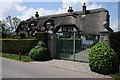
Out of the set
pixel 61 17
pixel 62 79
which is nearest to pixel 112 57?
pixel 62 79

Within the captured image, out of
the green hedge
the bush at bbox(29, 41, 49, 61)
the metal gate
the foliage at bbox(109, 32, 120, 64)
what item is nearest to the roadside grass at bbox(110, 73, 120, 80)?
the foliage at bbox(109, 32, 120, 64)

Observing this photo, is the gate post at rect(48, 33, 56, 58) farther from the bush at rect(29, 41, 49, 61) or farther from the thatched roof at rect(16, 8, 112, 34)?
the thatched roof at rect(16, 8, 112, 34)

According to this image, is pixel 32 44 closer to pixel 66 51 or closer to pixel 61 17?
pixel 66 51

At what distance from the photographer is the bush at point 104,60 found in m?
13.4

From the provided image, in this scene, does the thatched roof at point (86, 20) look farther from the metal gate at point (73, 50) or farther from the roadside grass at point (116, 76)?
the roadside grass at point (116, 76)

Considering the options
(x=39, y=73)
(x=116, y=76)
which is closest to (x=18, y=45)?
(x=39, y=73)

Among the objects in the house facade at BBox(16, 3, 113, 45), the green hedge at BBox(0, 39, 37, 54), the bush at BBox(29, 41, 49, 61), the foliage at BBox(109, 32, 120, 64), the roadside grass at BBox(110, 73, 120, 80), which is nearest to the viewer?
the roadside grass at BBox(110, 73, 120, 80)

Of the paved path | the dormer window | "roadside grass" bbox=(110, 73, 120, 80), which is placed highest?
the dormer window

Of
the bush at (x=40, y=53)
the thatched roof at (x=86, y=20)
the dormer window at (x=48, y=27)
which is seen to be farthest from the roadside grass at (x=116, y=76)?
the dormer window at (x=48, y=27)

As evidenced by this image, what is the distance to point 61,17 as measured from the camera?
47125 millimetres

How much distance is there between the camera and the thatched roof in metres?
41.5

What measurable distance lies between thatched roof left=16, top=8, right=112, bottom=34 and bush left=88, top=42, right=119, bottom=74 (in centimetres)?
2633

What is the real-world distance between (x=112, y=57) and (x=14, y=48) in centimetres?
1550

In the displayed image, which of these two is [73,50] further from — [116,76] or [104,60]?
[116,76]
